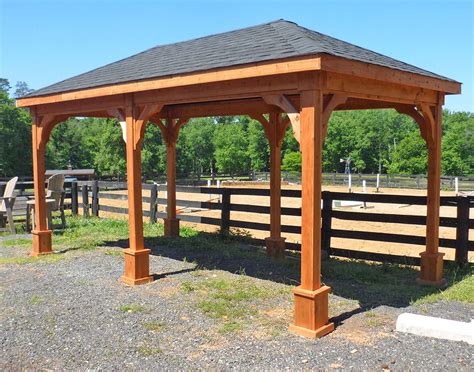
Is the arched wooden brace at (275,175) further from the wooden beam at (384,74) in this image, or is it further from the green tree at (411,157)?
the green tree at (411,157)

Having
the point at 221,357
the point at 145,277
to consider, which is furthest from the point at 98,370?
the point at 145,277

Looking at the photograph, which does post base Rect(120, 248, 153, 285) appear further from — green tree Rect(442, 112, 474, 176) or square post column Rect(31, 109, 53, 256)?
green tree Rect(442, 112, 474, 176)

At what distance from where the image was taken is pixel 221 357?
Result: 4.23m

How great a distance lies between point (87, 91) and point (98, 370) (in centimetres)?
435

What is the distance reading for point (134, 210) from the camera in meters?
6.78

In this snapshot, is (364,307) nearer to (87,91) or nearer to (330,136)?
(87,91)

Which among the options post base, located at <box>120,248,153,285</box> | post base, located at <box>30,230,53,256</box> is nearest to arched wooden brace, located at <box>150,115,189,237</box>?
post base, located at <box>30,230,53,256</box>

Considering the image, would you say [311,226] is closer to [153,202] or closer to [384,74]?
[384,74]

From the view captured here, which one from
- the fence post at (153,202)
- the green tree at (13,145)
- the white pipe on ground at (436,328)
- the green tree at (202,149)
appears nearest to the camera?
the white pipe on ground at (436,328)

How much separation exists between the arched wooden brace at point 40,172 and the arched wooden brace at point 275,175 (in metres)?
3.57

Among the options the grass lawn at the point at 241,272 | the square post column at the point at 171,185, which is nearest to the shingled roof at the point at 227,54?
the square post column at the point at 171,185

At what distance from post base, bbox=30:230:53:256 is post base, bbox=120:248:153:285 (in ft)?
8.45

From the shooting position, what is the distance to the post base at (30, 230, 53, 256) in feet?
28.1

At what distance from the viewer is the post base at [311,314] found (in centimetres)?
468
